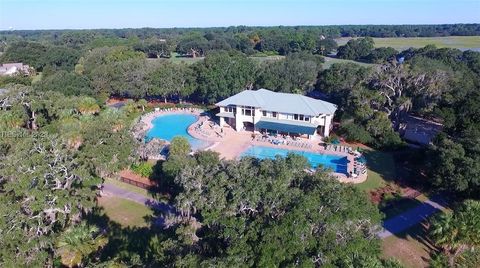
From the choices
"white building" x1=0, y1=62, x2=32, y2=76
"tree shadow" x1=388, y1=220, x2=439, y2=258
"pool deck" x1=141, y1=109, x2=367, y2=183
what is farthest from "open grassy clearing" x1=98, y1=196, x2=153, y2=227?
"white building" x1=0, y1=62, x2=32, y2=76

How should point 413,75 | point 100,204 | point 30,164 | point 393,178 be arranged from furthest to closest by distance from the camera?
point 413,75 → point 393,178 → point 100,204 → point 30,164

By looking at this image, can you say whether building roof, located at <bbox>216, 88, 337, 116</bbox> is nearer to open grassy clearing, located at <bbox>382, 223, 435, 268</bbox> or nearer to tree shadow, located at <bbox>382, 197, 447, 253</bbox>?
tree shadow, located at <bbox>382, 197, 447, 253</bbox>

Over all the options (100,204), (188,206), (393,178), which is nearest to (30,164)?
(100,204)

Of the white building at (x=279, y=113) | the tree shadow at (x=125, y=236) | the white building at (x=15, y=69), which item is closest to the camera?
the tree shadow at (x=125, y=236)

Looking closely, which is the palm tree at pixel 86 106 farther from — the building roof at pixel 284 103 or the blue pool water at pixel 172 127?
the building roof at pixel 284 103

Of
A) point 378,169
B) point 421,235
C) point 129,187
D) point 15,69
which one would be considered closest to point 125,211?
point 129,187

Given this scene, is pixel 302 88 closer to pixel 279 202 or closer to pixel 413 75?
pixel 413 75

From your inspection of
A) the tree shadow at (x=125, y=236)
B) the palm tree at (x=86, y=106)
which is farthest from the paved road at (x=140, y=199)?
the palm tree at (x=86, y=106)

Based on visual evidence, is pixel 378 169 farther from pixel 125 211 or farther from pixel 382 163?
pixel 125 211
